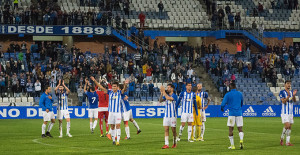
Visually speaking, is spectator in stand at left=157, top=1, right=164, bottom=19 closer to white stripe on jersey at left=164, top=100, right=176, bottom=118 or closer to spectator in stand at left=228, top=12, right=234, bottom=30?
spectator in stand at left=228, top=12, right=234, bottom=30

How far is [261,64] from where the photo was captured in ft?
163

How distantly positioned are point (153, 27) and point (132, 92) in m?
12.4

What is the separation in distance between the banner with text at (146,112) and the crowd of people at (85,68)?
4.72 ft

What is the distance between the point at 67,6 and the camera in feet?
168

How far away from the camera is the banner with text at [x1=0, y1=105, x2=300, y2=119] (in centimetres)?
3906

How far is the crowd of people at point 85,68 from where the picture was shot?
40719 mm

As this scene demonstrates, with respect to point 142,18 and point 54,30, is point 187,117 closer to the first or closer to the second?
point 54,30

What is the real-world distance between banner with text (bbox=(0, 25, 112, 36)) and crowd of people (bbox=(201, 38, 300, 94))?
9615 millimetres

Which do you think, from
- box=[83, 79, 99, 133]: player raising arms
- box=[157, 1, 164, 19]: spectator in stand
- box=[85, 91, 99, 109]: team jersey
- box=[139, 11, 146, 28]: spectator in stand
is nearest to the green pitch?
box=[83, 79, 99, 133]: player raising arms

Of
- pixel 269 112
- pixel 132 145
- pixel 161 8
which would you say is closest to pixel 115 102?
pixel 132 145

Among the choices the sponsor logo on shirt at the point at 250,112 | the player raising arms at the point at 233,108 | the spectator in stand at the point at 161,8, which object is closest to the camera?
the player raising arms at the point at 233,108

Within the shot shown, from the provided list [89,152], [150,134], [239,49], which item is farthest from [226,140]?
[239,49]

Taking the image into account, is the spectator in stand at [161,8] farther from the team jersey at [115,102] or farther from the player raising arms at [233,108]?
the player raising arms at [233,108]

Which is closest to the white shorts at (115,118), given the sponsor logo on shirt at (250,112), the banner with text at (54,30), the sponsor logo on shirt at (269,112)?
the sponsor logo on shirt at (250,112)
